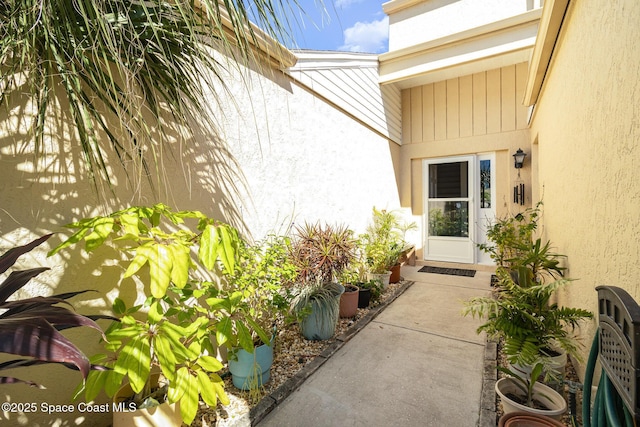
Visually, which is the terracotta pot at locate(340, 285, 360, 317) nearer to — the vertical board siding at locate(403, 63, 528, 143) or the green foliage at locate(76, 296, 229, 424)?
the green foliage at locate(76, 296, 229, 424)

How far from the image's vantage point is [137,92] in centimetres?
160

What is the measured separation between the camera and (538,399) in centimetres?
176

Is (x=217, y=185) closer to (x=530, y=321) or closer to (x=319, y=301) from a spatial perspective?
(x=319, y=301)

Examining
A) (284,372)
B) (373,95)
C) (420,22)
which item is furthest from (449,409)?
(420,22)

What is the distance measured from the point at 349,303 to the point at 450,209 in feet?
12.4

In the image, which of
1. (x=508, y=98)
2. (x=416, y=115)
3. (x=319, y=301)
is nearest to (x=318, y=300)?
(x=319, y=301)

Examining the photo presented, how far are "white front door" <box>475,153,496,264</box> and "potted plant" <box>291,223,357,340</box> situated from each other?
382 centimetres

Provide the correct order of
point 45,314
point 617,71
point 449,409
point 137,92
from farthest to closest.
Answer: point 449,409
point 137,92
point 617,71
point 45,314

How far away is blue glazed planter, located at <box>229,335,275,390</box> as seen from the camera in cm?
200

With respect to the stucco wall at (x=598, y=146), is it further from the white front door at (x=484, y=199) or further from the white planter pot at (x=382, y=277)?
the white front door at (x=484, y=199)

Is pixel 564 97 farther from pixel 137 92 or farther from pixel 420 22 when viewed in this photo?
pixel 420 22

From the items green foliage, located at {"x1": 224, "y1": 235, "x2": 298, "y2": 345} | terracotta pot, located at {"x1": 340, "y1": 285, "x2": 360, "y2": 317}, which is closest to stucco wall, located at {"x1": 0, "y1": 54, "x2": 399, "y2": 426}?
green foliage, located at {"x1": 224, "y1": 235, "x2": 298, "y2": 345}

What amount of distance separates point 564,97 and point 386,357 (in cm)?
272

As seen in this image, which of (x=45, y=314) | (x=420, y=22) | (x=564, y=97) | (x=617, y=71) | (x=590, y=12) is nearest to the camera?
(x=45, y=314)
